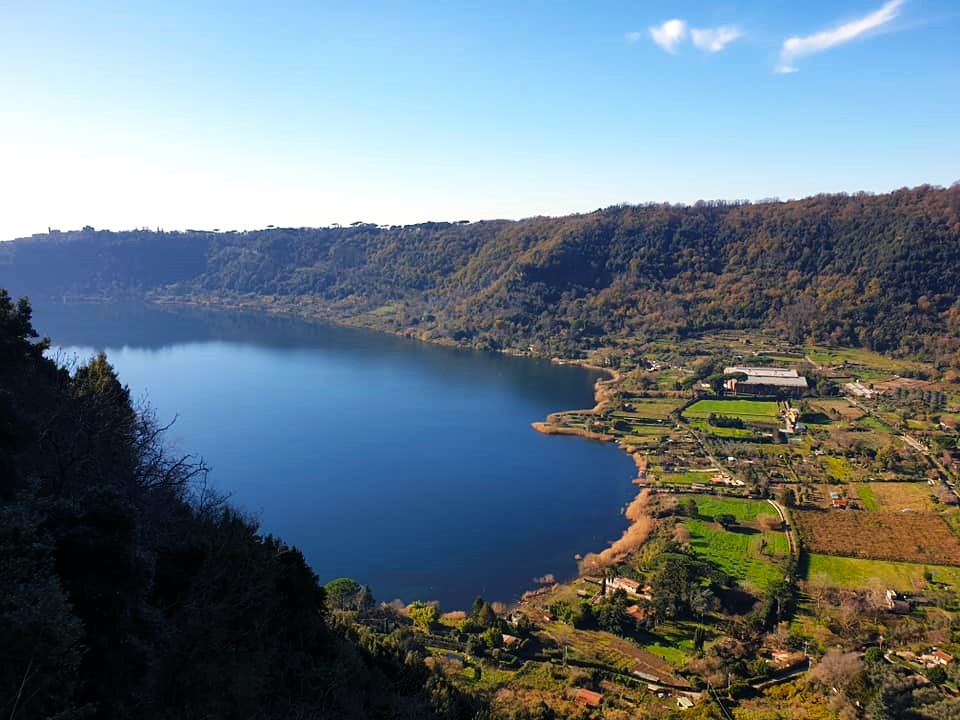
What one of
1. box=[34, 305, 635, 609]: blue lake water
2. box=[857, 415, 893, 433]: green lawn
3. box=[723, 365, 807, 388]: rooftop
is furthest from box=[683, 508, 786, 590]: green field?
box=[723, 365, 807, 388]: rooftop

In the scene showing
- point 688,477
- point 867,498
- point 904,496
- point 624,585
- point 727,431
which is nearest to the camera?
Result: point 624,585

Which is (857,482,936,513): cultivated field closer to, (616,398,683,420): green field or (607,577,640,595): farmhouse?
(607,577,640,595): farmhouse

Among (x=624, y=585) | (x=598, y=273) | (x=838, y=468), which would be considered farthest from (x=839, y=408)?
(x=598, y=273)

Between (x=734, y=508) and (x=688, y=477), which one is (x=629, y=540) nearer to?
(x=734, y=508)

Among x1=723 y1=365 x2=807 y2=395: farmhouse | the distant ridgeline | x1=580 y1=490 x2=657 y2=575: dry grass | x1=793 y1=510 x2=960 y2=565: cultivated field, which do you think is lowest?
x1=580 y1=490 x2=657 y2=575: dry grass

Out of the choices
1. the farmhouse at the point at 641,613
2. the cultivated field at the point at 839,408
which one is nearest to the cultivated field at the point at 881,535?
the farmhouse at the point at 641,613

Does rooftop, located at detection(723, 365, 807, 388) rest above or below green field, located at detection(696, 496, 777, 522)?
above

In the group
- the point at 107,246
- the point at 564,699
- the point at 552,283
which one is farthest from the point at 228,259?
the point at 564,699

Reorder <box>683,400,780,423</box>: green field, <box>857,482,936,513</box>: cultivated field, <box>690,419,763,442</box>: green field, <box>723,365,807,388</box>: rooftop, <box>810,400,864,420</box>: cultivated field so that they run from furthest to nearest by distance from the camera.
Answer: <box>723,365,807,388</box>: rooftop < <box>683,400,780,423</box>: green field < <box>810,400,864,420</box>: cultivated field < <box>690,419,763,442</box>: green field < <box>857,482,936,513</box>: cultivated field
